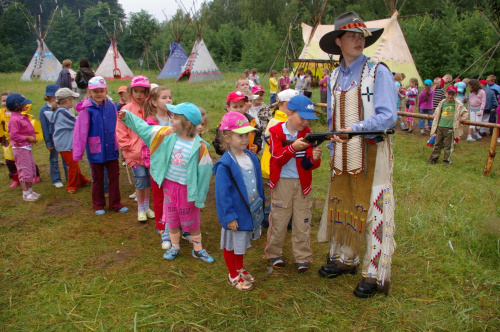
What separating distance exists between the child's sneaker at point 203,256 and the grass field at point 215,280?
8 centimetres

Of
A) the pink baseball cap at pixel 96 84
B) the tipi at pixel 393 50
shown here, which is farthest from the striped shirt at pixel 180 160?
the tipi at pixel 393 50

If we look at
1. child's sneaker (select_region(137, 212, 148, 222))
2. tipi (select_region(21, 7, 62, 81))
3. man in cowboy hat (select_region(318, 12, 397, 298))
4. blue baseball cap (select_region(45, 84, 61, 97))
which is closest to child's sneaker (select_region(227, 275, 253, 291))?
man in cowboy hat (select_region(318, 12, 397, 298))

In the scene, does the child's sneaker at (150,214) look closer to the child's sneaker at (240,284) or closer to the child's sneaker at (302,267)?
the child's sneaker at (240,284)

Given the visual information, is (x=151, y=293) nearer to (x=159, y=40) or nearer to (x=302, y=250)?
(x=302, y=250)

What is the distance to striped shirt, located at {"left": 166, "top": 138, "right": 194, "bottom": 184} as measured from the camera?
12.4 ft

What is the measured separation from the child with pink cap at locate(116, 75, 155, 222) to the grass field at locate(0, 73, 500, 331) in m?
0.62

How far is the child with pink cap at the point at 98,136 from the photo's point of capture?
4883mm

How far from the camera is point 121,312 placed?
3037 millimetres

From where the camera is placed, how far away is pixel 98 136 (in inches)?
195

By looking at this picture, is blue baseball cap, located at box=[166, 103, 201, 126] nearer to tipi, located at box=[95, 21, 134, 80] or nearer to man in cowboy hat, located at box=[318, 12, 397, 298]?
man in cowboy hat, located at box=[318, 12, 397, 298]

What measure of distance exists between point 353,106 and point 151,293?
8.04 feet

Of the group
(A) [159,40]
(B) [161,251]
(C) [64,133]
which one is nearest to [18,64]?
(A) [159,40]

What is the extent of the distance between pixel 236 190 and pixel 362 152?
44.3 inches

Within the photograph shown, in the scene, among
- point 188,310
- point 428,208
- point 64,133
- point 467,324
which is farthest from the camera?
point 64,133
